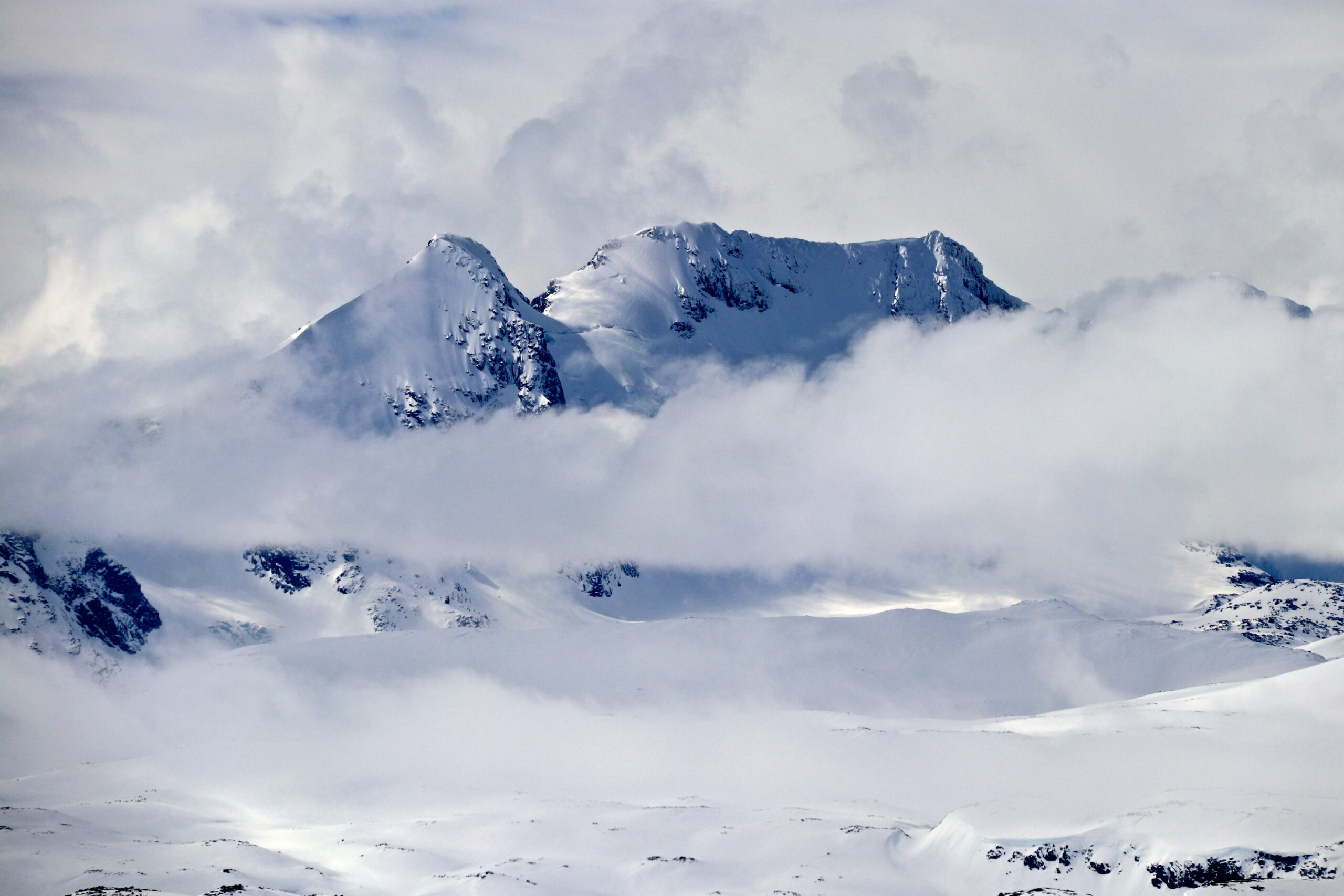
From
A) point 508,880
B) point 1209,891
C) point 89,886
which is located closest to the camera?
point 1209,891

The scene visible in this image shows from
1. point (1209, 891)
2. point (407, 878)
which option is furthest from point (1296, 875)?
point (407, 878)

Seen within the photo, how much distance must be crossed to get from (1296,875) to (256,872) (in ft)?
391

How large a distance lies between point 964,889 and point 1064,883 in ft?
44.5

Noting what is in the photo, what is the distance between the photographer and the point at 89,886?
173 metres

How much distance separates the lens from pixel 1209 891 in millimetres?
150750

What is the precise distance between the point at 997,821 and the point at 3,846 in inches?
4810

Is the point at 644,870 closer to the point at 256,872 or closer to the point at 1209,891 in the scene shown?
the point at 256,872

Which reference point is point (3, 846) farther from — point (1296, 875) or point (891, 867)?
point (1296, 875)

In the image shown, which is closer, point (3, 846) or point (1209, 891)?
point (1209, 891)

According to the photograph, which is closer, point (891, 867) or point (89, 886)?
point (89, 886)

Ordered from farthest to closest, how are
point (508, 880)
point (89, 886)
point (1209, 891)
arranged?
1. point (508, 880)
2. point (89, 886)
3. point (1209, 891)

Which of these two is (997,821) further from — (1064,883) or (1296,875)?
(1296,875)

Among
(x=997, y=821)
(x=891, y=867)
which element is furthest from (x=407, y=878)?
(x=997, y=821)

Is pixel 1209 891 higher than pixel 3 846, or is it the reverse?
pixel 3 846
